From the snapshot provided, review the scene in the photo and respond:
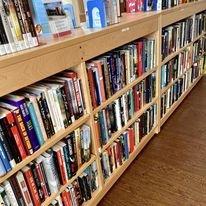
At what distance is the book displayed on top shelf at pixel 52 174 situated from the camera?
1.00 meters

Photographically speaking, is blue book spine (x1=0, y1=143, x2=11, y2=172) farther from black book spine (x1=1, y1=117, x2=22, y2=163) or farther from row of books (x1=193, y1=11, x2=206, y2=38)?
row of books (x1=193, y1=11, x2=206, y2=38)

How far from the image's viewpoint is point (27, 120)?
98cm

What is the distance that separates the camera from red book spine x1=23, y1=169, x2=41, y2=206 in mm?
1038

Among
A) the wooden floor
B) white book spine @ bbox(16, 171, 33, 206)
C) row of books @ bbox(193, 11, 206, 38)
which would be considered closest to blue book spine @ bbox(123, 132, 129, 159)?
the wooden floor

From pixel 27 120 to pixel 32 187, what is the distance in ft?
1.04

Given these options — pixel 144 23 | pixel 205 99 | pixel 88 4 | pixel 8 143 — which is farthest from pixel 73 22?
pixel 205 99

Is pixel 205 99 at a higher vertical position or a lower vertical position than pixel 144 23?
lower

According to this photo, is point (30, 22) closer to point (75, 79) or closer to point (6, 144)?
point (75, 79)

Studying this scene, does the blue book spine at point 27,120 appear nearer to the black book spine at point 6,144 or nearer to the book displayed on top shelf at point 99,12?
the black book spine at point 6,144

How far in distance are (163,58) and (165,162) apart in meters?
0.85

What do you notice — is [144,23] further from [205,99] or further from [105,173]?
[205,99]

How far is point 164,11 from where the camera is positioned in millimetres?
1768

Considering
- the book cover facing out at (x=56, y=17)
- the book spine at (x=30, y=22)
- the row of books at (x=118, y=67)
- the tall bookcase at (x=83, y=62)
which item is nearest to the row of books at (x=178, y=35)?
the tall bookcase at (x=83, y=62)

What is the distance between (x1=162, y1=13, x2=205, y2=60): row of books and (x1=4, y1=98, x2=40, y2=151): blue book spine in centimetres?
136
